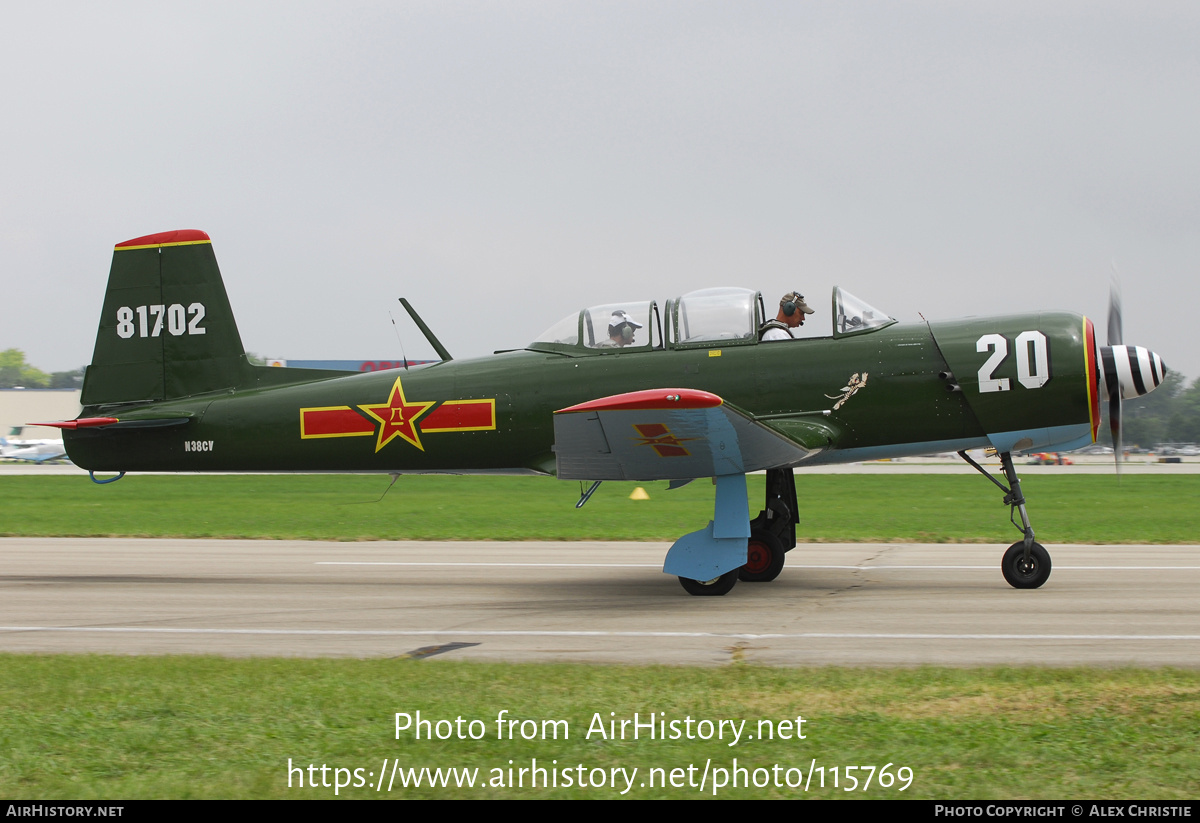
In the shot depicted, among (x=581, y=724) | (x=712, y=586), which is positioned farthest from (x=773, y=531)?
(x=581, y=724)

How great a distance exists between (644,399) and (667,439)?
861 millimetres

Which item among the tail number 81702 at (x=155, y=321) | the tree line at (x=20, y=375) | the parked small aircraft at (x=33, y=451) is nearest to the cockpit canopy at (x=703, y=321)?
the tail number 81702 at (x=155, y=321)

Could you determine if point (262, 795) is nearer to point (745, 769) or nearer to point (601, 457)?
point (745, 769)

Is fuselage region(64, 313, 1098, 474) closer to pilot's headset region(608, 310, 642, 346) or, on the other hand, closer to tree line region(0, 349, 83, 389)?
pilot's headset region(608, 310, 642, 346)

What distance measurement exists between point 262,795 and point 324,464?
7670 mm

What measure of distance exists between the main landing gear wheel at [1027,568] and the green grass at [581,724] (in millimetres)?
4046

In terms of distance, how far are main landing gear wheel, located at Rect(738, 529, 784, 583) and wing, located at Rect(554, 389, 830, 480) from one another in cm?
151

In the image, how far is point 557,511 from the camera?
70.8 feet

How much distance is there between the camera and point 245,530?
59.3ft

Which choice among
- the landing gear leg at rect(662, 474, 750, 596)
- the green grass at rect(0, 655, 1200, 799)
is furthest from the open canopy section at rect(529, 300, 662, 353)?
the green grass at rect(0, 655, 1200, 799)

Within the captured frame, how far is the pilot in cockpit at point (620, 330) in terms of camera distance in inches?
424

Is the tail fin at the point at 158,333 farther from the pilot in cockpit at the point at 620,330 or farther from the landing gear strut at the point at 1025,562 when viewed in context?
the landing gear strut at the point at 1025,562

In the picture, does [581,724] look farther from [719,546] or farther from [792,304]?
[792,304]

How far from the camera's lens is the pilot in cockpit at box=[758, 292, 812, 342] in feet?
34.6
